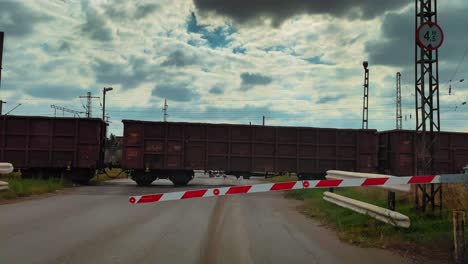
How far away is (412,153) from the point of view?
21312 millimetres

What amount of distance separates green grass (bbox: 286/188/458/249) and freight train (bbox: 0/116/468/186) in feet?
36.0

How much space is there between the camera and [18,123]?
20.4 metres

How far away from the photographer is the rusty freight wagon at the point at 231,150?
2061cm

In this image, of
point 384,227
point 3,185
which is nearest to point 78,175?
point 3,185

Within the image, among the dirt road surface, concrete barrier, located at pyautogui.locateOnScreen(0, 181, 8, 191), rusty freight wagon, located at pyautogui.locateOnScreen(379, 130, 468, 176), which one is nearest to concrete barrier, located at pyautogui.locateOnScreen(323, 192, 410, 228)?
the dirt road surface

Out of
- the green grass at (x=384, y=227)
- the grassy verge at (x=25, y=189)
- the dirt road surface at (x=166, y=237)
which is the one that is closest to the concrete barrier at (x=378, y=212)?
the green grass at (x=384, y=227)

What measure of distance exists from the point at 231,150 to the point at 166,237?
13985 millimetres

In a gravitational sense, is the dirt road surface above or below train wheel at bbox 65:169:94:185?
below

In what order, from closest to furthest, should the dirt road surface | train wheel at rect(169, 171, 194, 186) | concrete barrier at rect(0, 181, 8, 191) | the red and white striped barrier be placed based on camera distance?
the dirt road surface < the red and white striped barrier < concrete barrier at rect(0, 181, 8, 191) < train wheel at rect(169, 171, 194, 186)

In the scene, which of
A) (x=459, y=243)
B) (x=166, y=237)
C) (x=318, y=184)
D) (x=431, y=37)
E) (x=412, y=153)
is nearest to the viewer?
(x=459, y=243)

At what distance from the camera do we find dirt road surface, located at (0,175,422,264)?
5516 mm

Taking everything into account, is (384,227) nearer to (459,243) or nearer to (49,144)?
(459,243)

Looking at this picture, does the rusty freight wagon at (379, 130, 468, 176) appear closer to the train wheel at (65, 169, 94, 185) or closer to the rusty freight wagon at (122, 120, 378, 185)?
the rusty freight wagon at (122, 120, 378, 185)

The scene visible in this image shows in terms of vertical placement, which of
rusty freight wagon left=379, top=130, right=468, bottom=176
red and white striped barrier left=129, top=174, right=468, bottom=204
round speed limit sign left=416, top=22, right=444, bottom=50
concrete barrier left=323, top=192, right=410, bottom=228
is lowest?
concrete barrier left=323, top=192, right=410, bottom=228
